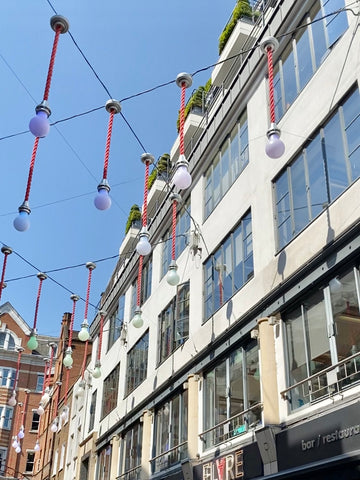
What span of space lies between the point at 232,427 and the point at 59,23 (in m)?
10.1

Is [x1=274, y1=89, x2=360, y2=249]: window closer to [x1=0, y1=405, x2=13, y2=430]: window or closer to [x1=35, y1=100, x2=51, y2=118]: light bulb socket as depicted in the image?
[x1=35, y1=100, x2=51, y2=118]: light bulb socket

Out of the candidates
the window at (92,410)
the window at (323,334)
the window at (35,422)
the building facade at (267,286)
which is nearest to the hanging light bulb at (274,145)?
the building facade at (267,286)

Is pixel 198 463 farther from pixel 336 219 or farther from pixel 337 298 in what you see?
pixel 336 219

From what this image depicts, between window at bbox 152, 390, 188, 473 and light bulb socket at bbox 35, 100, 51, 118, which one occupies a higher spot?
light bulb socket at bbox 35, 100, 51, 118

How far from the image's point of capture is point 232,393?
14.5 meters

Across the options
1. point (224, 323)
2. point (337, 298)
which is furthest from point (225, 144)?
point (337, 298)

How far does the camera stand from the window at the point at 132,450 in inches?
822

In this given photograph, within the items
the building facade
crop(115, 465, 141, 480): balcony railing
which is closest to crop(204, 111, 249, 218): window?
the building facade

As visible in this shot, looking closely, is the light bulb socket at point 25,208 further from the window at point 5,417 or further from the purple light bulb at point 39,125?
the window at point 5,417

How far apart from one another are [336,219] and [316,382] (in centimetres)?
324

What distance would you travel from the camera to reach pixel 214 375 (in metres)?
15.8

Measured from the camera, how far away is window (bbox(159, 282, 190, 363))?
19.0 metres

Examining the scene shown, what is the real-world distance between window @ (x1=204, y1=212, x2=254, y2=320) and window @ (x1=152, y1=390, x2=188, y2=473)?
10.7 ft

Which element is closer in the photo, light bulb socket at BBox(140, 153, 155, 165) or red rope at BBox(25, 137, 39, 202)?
red rope at BBox(25, 137, 39, 202)
